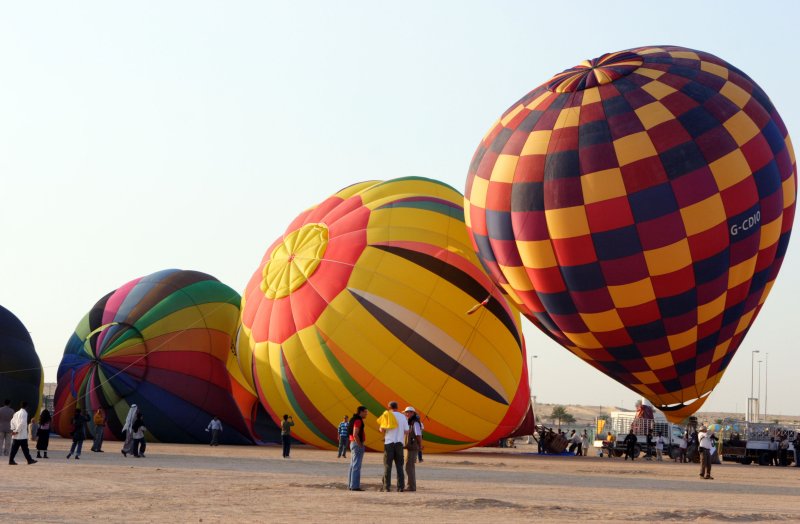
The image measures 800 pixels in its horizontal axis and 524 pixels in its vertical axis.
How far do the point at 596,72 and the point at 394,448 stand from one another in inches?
334

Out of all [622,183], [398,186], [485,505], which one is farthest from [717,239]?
[398,186]

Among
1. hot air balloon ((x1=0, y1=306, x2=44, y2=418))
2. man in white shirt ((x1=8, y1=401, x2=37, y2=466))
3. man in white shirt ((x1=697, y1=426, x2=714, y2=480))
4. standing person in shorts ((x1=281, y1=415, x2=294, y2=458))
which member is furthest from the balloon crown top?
hot air balloon ((x1=0, y1=306, x2=44, y2=418))

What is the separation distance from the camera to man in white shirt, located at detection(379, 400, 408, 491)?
13.8m

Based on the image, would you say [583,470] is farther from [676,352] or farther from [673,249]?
[673,249]

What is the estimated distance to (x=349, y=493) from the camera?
1329cm

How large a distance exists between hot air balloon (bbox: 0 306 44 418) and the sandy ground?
654cm

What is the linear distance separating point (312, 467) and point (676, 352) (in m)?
6.86

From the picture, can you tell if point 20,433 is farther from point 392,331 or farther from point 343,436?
point 392,331

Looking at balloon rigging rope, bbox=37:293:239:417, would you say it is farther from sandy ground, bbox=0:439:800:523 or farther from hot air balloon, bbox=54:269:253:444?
sandy ground, bbox=0:439:800:523

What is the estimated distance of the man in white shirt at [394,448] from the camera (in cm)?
1379

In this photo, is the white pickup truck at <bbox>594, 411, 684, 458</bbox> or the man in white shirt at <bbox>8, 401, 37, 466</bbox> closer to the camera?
the man in white shirt at <bbox>8, 401, 37, 466</bbox>

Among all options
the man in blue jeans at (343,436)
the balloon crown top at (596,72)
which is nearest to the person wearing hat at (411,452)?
the balloon crown top at (596,72)

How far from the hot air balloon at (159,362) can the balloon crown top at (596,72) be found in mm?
13331

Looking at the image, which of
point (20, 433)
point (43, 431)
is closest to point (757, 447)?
point (43, 431)
